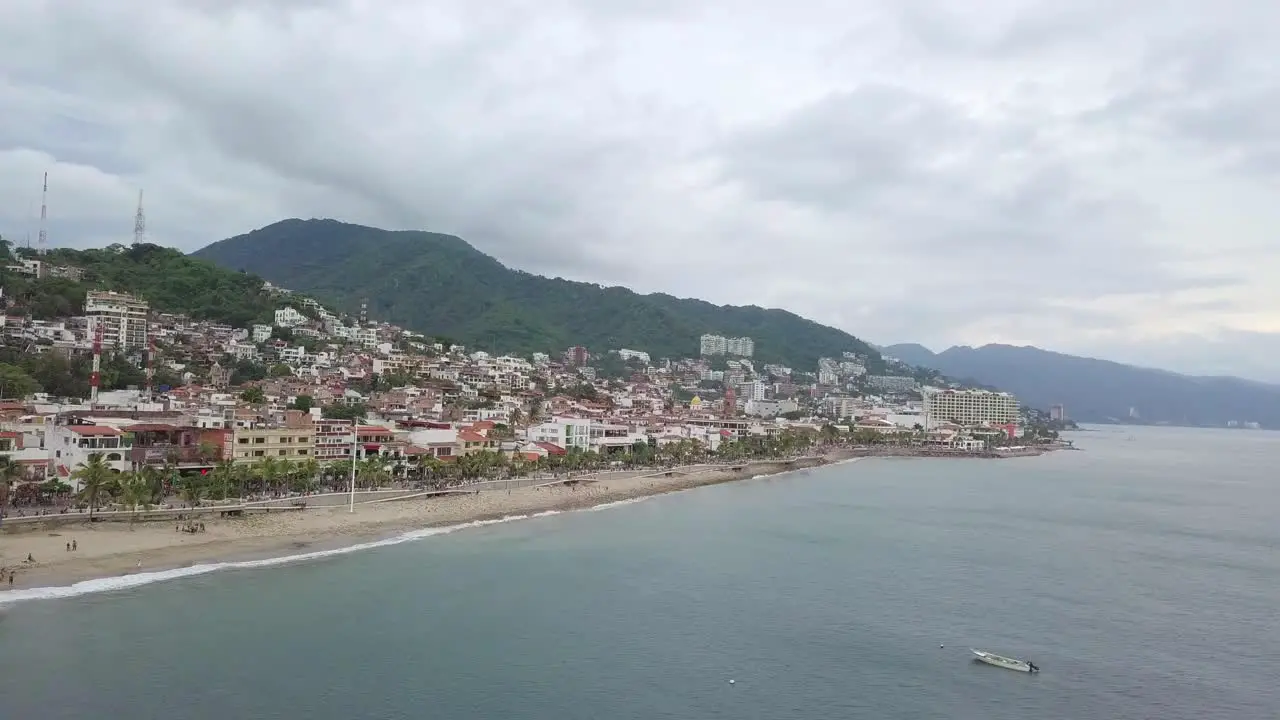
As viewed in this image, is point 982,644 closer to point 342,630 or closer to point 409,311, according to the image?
point 342,630

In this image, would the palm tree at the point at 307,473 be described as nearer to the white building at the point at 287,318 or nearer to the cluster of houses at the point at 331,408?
the cluster of houses at the point at 331,408

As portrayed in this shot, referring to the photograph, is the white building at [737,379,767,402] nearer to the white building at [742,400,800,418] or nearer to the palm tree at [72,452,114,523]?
the white building at [742,400,800,418]

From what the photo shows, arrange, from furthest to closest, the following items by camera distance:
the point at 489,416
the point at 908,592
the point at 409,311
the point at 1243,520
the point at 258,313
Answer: the point at 409,311 → the point at 258,313 → the point at 489,416 → the point at 1243,520 → the point at 908,592

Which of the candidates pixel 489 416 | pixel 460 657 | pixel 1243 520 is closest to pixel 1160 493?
pixel 1243 520

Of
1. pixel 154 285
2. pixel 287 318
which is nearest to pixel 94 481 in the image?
pixel 154 285

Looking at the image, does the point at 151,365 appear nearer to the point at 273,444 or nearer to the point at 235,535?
the point at 273,444

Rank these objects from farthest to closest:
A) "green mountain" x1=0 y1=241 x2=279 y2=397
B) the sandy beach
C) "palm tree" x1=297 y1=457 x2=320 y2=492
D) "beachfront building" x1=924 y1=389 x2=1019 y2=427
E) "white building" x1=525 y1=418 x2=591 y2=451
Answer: "beachfront building" x1=924 y1=389 x2=1019 y2=427 < "white building" x1=525 y1=418 x2=591 y2=451 < "green mountain" x1=0 y1=241 x2=279 y2=397 < "palm tree" x1=297 y1=457 x2=320 y2=492 < the sandy beach

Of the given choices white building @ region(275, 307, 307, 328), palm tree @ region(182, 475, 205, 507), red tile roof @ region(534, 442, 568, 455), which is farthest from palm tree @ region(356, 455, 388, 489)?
white building @ region(275, 307, 307, 328)
